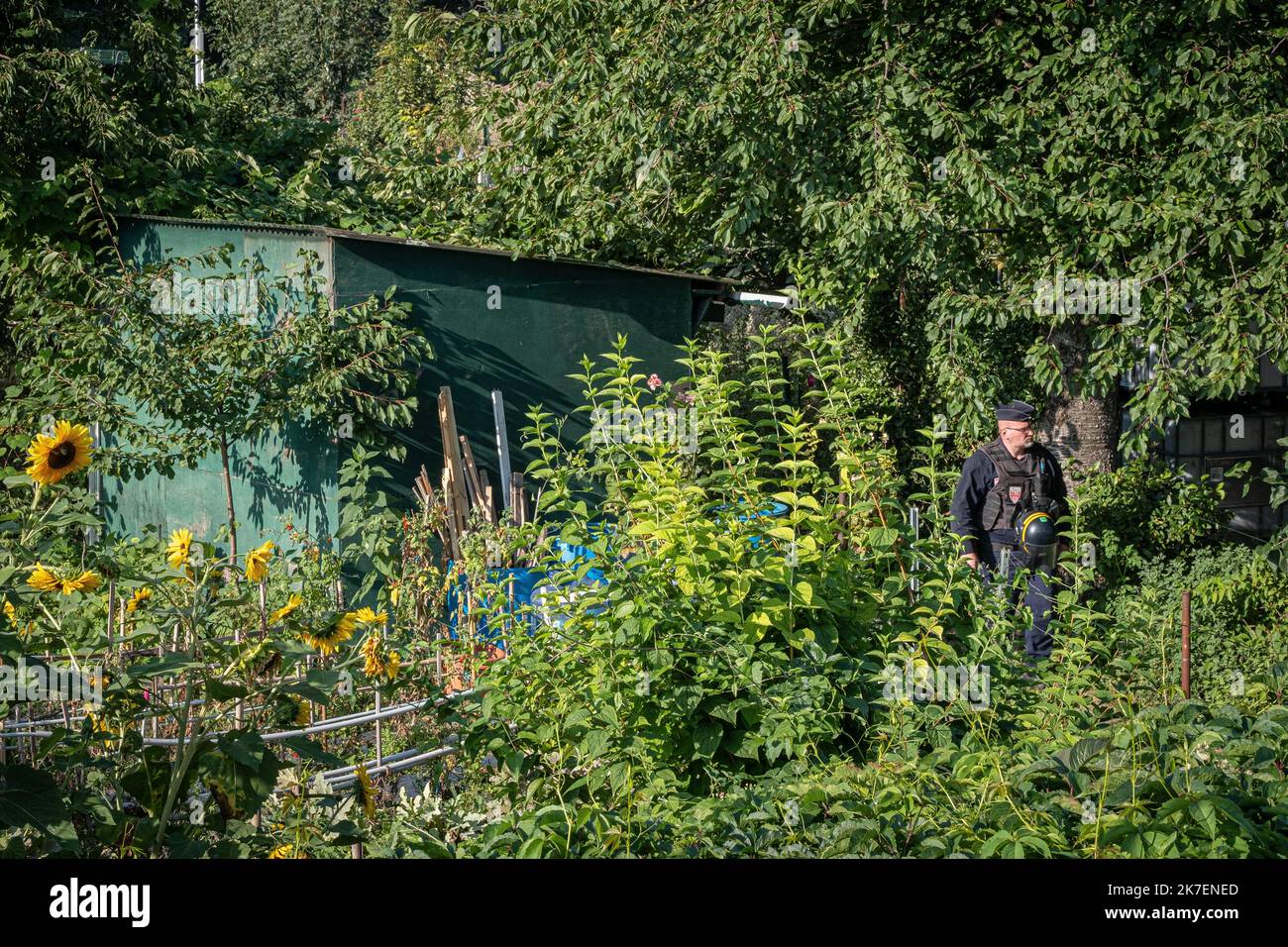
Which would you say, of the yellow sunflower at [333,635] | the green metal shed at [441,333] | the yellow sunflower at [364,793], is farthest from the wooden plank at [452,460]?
the yellow sunflower at [364,793]

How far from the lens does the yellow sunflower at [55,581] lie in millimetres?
3426

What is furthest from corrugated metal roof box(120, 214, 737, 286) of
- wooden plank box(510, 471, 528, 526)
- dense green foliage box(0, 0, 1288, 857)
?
wooden plank box(510, 471, 528, 526)

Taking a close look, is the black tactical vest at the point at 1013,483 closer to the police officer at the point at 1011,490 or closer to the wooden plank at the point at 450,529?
the police officer at the point at 1011,490

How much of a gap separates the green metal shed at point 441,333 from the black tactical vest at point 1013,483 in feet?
12.5

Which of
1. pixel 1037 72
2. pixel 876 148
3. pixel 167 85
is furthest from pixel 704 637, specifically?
pixel 167 85

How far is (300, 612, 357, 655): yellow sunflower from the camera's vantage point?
12.3ft

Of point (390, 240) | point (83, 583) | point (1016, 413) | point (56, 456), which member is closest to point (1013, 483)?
point (1016, 413)

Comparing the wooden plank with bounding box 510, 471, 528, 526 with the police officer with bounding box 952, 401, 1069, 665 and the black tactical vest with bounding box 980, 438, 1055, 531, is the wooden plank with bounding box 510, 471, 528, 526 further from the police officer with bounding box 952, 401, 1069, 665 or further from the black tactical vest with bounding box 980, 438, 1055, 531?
the black tactical vest with bounding box 980, 438, 1055, 531

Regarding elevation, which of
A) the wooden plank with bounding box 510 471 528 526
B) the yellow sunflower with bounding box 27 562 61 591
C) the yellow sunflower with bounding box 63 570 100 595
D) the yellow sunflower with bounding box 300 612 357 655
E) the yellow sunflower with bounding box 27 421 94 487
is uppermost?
the yellow sunflower with bounding box 27 421 94 487

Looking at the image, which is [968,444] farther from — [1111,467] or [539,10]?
[539,10]

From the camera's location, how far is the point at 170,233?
1133 centimetres

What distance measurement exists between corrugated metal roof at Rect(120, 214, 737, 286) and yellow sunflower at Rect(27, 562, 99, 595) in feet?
19.4

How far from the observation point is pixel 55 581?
3.66 meters

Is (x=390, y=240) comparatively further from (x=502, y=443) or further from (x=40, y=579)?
(x=40, y=579)
